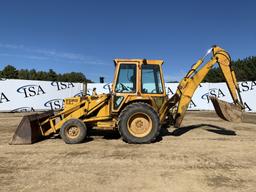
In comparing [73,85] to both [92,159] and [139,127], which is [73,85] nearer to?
[139,127]

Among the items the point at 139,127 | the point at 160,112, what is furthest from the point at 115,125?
the point at 160,112

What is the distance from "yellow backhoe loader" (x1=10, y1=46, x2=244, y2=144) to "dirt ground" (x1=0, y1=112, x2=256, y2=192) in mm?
417

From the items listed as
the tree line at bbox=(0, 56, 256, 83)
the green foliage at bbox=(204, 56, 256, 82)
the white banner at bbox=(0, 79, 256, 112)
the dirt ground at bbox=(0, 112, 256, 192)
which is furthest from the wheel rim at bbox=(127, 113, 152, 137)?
the green foliage at bbox=(204, 56, 256, 82)

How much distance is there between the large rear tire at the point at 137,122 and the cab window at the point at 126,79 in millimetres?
540

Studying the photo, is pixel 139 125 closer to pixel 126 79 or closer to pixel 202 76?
pixel 126 79

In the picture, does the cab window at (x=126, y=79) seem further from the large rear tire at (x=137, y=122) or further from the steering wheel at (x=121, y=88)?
the large rear tire at (x=137, y=122)

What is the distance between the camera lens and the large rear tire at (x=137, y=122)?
28.5 ft

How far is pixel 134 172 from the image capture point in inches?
229

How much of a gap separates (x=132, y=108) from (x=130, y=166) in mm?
2705

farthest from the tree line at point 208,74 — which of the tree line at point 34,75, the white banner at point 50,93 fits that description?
the white banner at point 50,93

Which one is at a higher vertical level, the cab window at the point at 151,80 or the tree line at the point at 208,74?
the tree line at the point at 208,74

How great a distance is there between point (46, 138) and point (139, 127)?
10.5 feet

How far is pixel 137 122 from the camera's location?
8.85 m

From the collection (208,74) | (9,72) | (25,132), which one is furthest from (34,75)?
(25,132)
